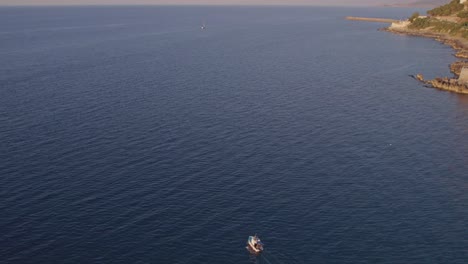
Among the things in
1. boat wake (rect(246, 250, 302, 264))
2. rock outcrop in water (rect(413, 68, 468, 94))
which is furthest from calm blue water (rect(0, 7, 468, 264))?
rock outcrop in water (rect(413, 68, 468, 94))

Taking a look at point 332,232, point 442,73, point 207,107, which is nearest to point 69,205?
point 332,232

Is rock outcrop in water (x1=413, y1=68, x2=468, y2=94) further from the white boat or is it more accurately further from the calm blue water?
the white boat

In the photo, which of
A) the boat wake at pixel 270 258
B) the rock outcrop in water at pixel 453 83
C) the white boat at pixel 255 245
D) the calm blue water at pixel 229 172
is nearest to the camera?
the boat wake at pixel 270 258

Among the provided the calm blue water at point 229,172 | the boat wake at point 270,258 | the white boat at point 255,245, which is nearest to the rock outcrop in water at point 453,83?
the calm blue water at point 229,172

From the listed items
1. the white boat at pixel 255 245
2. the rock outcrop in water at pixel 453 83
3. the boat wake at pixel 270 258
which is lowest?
the boat wake at pixel 270 258

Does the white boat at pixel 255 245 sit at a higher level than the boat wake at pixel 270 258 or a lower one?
higher

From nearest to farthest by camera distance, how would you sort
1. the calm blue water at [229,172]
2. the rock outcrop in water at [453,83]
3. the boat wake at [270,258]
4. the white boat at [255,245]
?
the boat wake at [270,258]
the white boat at [255,245]
the calm blue water at [229,172]
the rock outcrop in water at [453,83]

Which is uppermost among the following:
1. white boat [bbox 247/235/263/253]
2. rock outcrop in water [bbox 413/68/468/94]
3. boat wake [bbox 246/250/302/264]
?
rock outcrop in water [bbox 413/68/468/94]

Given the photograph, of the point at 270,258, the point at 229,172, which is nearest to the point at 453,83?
the point at 229,172

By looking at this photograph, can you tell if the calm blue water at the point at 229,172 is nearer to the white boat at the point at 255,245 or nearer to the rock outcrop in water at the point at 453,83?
the white boat at the point at 255,245
